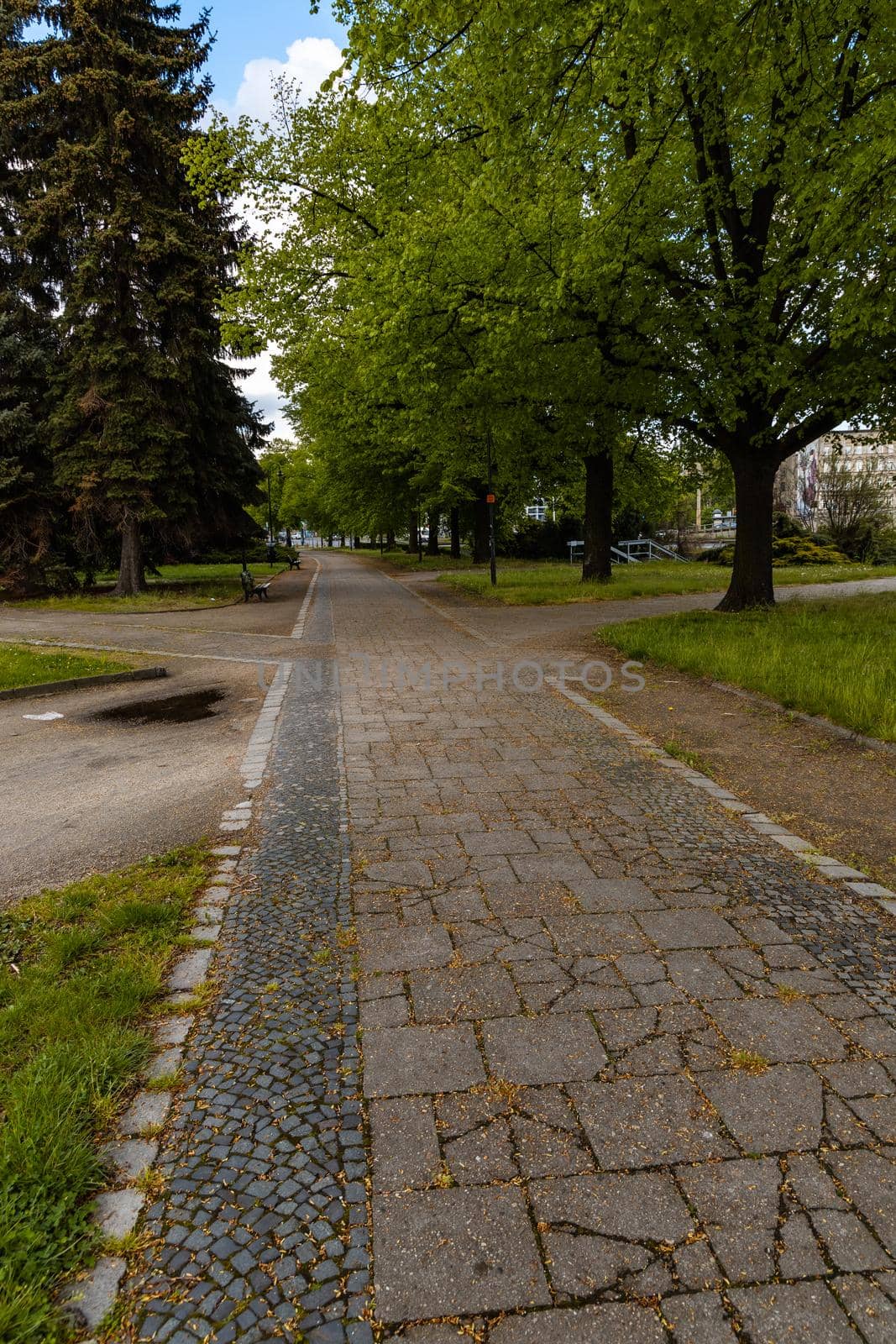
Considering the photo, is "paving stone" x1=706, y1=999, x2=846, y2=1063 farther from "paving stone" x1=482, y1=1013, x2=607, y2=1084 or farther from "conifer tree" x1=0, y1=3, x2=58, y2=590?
"conifer tree" x1=0, y1=3, x2=58, y2=590

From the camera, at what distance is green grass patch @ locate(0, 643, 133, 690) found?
998cm

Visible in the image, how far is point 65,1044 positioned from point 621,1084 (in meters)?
1.95

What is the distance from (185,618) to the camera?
1834 cm

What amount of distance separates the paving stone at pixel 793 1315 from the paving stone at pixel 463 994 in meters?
1.23

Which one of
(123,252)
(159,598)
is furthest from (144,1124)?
(123,252)

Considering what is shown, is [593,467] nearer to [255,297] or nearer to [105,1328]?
[255,297]

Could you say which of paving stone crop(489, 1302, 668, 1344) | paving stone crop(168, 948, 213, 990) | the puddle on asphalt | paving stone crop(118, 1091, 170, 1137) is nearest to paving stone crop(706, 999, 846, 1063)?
paving stone crop(489, 1302, 668, 1344)

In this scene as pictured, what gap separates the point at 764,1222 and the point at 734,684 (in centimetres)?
746

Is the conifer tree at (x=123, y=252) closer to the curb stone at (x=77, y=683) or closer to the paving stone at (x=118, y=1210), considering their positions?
the curb stone at (x=77, y=683)

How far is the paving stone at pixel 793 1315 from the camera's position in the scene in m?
1.75

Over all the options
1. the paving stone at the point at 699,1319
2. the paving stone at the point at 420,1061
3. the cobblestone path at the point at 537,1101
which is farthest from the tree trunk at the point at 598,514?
the paving stone at the point at 699,1319

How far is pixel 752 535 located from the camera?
14.7 metres

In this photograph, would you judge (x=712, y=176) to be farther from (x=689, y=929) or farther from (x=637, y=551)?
(x=637, y=551)

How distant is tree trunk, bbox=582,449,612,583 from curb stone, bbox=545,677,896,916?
14573mm
